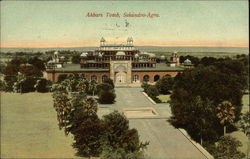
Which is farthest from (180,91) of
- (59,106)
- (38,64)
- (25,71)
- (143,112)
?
(38,64)

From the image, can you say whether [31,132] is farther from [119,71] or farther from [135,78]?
[135,78]

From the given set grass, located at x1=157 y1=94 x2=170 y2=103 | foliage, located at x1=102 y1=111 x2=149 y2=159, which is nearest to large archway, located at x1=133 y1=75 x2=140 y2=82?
grass, located at x1=157 y1=94 x2=170 y2=103

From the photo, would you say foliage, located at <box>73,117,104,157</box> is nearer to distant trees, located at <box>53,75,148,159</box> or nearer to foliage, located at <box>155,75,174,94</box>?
distant trees, located at <box>53,75,148,159</box>

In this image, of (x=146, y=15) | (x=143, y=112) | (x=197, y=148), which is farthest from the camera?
(x=143, y=112)

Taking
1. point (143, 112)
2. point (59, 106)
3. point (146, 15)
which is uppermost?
point (146, 15)

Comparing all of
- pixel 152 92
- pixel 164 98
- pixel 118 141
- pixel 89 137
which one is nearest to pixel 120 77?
pixel 152 92

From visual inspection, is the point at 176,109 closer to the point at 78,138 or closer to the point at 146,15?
the point at 146,15
